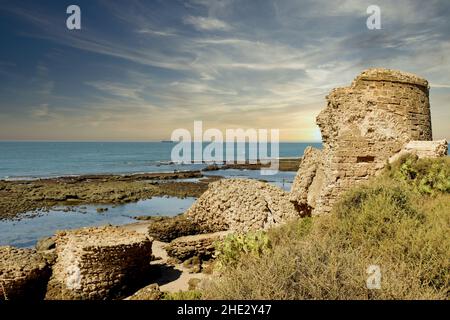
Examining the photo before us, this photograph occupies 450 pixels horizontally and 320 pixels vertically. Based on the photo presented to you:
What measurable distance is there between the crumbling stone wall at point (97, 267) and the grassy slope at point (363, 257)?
18.9 feet

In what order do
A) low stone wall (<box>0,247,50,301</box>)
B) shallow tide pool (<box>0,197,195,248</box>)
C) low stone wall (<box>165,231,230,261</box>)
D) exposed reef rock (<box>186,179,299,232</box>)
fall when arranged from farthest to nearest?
1. shallow tide pool (<box>0,197,195,248</box>)
2. low stone wall (<box>165,231,230,261</box>)
3. exposed reef rock (<box>186,179,299,232</box>)
4. low stone wall (<box>0,247,50,301</box>)

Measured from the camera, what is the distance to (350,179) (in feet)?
32.4

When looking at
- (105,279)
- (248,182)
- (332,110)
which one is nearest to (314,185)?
(332,110)

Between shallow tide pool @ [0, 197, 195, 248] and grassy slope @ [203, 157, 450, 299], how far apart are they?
19.6 meters

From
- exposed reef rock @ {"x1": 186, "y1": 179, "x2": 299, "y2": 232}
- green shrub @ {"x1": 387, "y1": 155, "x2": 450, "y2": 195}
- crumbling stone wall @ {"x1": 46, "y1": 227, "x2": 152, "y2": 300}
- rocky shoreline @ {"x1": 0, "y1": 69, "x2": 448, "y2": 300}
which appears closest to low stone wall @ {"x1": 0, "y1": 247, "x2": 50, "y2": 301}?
rocky shoreline @ {"x1": 0, "y1": 69, "x2": 448, "y2": 300}

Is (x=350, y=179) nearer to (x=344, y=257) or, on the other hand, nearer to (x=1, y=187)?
(x=344, y=257)

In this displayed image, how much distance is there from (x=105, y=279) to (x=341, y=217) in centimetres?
849

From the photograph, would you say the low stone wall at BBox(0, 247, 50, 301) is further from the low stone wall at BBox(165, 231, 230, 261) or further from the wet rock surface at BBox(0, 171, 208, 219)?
the wet rock surface at BBox(0, 171, 208, 219)

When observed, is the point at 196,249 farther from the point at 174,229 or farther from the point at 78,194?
the point at 78,194

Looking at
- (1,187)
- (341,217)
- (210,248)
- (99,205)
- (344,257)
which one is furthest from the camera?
(1,187)

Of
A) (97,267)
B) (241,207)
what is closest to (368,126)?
(241,207)

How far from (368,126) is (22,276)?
12750mm

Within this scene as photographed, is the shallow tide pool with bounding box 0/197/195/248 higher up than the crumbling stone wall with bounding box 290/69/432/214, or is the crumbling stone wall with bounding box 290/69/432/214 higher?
the crumbling stone wall with bounding box 290/69/432/214

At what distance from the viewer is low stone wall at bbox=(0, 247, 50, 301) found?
1094 cm
